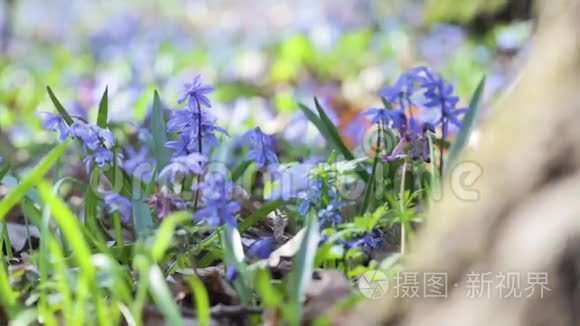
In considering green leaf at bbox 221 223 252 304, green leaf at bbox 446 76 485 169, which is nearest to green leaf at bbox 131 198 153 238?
green leaf at bbox 221 223 252 304

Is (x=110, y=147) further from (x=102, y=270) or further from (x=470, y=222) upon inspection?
(x=470, y=222)

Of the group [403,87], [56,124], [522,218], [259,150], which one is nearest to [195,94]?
Answer: [259,150]

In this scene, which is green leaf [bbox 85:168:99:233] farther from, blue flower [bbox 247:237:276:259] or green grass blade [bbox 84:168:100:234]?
blue flower [bbox 247:237:276:259]

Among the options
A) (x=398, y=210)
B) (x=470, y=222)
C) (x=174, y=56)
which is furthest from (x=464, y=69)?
(x=470, y=222)

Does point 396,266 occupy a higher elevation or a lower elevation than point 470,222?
lower

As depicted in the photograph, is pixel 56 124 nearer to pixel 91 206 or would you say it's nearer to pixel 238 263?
pixel 91 206

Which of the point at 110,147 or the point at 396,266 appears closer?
the point at 396,266
